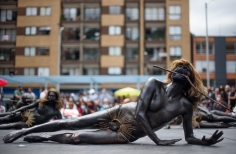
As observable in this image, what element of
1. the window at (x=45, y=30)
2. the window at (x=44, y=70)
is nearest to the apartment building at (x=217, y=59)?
the window at (x=44, y=70)

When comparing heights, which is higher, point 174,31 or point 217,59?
point 174,31

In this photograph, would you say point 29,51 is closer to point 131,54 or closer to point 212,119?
point 131,54

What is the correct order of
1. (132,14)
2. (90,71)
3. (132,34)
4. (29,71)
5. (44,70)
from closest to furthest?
(29,71), (44,70), (90,71), (132,34), (132,14)

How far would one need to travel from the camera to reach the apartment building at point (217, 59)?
43.1m

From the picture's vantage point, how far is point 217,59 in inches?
1719

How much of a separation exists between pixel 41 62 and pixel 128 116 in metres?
36.9

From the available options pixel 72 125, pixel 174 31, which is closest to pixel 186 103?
pixel 72 125

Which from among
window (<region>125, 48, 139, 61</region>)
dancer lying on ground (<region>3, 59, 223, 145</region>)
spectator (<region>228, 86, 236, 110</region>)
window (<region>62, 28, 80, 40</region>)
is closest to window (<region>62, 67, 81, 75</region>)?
window (<region>62, 28, 80, 40</region>)

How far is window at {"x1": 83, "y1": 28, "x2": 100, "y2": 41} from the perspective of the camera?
41.0 m

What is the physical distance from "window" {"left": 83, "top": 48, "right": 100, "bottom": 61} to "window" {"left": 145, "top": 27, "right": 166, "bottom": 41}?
284 inches

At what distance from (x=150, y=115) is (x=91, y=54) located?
36811mm

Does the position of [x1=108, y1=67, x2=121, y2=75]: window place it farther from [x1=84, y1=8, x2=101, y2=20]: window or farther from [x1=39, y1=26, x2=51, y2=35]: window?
[x1=39, y1=26, x2=51, y2=35]: window

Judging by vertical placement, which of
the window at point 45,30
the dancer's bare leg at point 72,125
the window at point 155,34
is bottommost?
the dancer's bare leg at point 72,125

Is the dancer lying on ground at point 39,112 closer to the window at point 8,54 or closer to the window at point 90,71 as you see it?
the window at point 8,54
